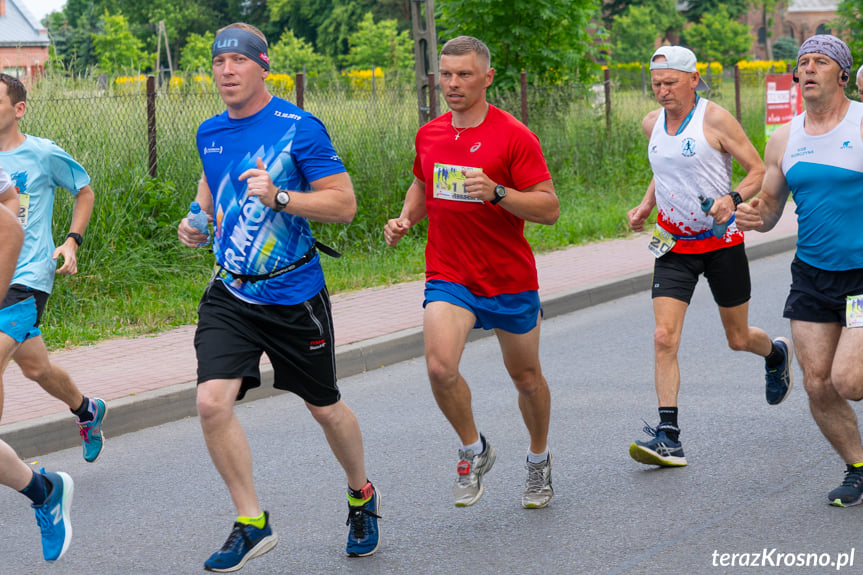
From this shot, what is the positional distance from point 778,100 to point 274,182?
18148 millimetres

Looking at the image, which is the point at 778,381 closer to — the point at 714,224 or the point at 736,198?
the point at 714,224

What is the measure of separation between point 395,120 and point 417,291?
3857mm

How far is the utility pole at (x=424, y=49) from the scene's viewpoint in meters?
13.8

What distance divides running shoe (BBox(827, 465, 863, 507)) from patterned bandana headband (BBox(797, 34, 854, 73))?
1712 mm

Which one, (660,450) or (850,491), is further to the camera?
(660,450)

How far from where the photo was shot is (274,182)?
4.17 meters

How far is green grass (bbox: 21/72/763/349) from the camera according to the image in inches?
388

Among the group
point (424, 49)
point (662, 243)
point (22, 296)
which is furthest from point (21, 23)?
point (662, 243)

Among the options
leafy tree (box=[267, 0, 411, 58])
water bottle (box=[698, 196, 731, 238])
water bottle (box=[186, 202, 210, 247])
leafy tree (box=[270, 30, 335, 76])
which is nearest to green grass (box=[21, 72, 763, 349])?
water bottle (box=[186, 202, 210, 247])

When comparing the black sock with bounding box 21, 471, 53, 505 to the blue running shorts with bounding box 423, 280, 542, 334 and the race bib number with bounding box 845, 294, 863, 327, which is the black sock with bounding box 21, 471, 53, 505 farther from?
the race bib number with bounding box 845, 294, 863, 327

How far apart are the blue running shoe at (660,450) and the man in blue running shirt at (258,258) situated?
171 centimetres

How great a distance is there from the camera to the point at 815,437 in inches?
232

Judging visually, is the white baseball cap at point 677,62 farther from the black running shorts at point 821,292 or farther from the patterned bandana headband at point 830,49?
the black running shorts at point 821,292

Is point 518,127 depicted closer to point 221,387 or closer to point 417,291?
point 221,387
